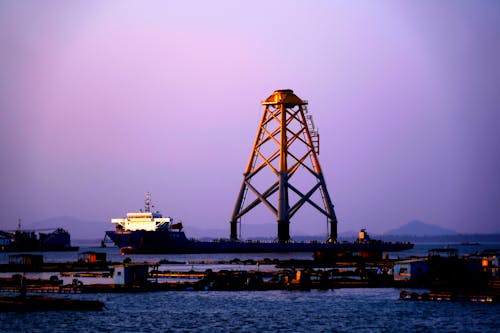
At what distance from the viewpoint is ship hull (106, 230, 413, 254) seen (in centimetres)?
14175

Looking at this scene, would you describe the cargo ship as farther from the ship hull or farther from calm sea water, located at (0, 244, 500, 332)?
calm sea water, located at (0, 244, 500, 332)

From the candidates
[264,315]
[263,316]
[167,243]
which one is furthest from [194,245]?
[263,316]

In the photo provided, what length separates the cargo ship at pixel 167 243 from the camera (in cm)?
14188

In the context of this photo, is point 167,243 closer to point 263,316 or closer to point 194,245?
point 194,245

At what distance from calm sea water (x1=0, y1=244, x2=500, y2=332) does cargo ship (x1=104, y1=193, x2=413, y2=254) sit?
8082cm

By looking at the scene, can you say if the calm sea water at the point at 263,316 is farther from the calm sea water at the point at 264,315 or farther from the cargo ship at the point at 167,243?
the cargo ship at the point at 167,243

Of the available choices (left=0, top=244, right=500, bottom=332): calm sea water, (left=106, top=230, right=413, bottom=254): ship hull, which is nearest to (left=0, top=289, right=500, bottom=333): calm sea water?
(left=0, top=244, right=500, bottom=332): calm sea water

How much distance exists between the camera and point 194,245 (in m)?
148

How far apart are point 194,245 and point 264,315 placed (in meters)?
97.2

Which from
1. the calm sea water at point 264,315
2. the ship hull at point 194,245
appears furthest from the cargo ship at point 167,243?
the calm sea water at point 264,315

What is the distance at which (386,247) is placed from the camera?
155m

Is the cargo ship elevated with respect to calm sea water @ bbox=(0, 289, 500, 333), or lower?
elevated

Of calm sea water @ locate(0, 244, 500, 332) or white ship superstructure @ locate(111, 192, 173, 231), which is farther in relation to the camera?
white ship superstructure @ locate(111, 192, 173, 231)

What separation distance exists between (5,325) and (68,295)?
13.5 m
